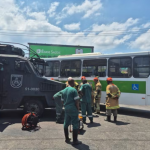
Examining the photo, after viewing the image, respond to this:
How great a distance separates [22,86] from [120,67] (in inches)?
194

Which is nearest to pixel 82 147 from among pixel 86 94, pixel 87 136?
pixel 87 136

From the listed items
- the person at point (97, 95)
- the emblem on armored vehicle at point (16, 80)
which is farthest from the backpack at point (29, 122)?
the person at point (97, 95)

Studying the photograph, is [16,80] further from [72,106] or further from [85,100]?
[72,106]

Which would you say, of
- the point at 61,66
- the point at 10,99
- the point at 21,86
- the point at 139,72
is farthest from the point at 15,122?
the point at 139,72

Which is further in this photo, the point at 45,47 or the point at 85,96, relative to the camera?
the point at 45,47

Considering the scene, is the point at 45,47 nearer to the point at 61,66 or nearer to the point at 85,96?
the point at 61,66

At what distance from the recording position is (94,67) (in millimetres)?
9078

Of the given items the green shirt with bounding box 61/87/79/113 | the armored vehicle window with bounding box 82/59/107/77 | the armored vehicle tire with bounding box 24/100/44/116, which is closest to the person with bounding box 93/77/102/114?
the armored vehicle window with bounding box 82/59/107/77

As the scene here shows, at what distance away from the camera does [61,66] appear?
10047 mm

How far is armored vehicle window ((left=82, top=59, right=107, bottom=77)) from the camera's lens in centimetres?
883

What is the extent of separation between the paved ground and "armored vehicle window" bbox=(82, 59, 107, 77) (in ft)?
10.3

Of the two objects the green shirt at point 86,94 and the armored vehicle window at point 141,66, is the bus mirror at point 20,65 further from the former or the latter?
the armored vehicle window at point 141,66

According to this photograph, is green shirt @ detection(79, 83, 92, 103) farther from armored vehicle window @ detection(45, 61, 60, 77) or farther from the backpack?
armored vehicle window @ detection(45, 61, 60, 77)

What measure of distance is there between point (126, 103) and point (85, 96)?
3029mm
